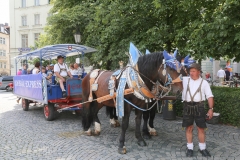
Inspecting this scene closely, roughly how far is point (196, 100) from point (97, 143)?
97.1 inches

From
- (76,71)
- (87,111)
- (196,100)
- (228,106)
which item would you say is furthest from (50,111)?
(228,106)

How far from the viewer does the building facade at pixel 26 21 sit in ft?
137

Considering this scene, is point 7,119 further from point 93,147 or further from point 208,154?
point 208,154

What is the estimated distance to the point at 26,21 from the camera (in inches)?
1689

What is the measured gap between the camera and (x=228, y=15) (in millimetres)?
5426

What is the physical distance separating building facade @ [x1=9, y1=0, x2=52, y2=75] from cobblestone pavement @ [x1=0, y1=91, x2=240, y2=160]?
37.9 m

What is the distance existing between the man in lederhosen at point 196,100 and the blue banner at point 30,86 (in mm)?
5124

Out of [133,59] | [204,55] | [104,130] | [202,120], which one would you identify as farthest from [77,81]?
[202,120]

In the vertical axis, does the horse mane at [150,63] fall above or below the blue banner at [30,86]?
above

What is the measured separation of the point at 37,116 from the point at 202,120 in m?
6.58

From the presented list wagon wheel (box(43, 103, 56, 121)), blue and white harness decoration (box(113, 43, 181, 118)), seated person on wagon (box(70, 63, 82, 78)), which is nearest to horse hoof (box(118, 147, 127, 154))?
blue and white harness decoration (box(113, 43, 181, 118))

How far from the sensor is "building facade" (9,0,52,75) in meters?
41.9

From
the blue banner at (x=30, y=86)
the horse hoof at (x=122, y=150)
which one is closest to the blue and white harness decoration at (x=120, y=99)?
the horse hoof at (x=122, y=150)

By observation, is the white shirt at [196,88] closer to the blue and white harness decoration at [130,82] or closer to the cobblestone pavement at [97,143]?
the blue and white harness decoration at [130,82]
